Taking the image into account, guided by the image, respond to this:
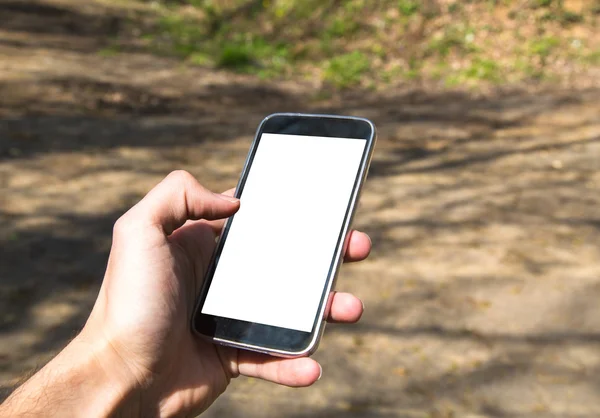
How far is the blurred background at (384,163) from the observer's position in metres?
3.65

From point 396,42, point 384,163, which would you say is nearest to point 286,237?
point 384,163

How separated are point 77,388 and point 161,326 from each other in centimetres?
34

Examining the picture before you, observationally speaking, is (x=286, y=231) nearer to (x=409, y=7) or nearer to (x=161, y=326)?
(x=161, y=326)

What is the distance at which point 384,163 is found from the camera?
19.8ft

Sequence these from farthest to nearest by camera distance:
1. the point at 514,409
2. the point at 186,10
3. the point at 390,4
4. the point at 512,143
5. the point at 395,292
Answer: the point at 186,10 → the point at 390,4 → the point at 512,143 → the point at 395,292 → the point at 514,409

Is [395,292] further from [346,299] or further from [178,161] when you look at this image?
[178,161]

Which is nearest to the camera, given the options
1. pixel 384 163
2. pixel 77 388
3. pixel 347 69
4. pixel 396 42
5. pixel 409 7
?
pixel 77 388

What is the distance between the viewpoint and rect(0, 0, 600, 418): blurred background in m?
3.65

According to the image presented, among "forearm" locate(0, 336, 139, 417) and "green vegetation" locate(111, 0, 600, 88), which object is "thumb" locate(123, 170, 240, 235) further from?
"green vegetation" locate(111, 0, 600, 88)

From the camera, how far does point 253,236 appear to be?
224 cm

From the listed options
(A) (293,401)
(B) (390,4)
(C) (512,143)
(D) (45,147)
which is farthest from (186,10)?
(A) (293,401)

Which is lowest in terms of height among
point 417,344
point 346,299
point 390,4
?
point 417,344

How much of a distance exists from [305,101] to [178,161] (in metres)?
2.22

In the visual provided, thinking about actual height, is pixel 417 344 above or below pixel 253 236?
below
